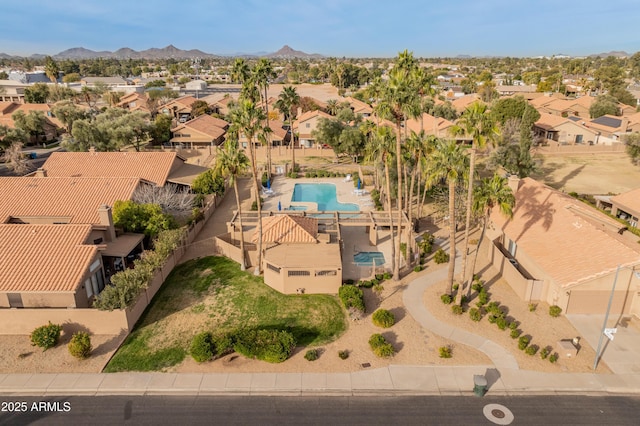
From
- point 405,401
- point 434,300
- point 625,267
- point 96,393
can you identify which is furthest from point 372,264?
point 96,393

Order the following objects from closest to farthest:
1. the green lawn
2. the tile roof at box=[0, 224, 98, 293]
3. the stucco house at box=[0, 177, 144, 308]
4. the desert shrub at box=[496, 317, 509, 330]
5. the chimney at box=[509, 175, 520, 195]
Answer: the green lawn → the tile roof at box=[0, 224, 98, 293] → the desert shrub at box=[496, 317, 509, 330] → the stucco house at box=[0, 177, 144, 308] → the chimney at box=[509, 175, 520, 195]

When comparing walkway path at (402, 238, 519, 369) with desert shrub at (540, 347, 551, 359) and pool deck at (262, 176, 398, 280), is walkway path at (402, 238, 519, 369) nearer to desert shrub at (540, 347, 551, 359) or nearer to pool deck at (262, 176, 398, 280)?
desert shrub at (540, 347, 551, 359)

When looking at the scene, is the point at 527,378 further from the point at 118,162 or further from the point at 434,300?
the point at 118,162

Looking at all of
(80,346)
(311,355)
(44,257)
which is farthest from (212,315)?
(44,257)

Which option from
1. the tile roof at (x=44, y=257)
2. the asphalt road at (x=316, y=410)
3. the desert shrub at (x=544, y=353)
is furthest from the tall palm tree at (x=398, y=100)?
the tile roof at (x=44, y=257)

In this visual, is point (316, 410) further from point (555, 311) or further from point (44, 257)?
point (44, 257)

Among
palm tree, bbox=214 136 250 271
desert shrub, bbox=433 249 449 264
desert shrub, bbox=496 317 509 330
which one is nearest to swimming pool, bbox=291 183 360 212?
desert shrub, bbox=433 249 449 264

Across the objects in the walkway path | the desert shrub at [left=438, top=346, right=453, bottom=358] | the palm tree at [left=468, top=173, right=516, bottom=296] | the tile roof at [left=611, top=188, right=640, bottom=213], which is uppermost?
the palm tree at [left=468, top=173, right=516, bottom=296]

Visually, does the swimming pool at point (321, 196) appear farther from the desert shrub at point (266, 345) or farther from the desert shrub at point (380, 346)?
the desert shrub at point (266, 345)
